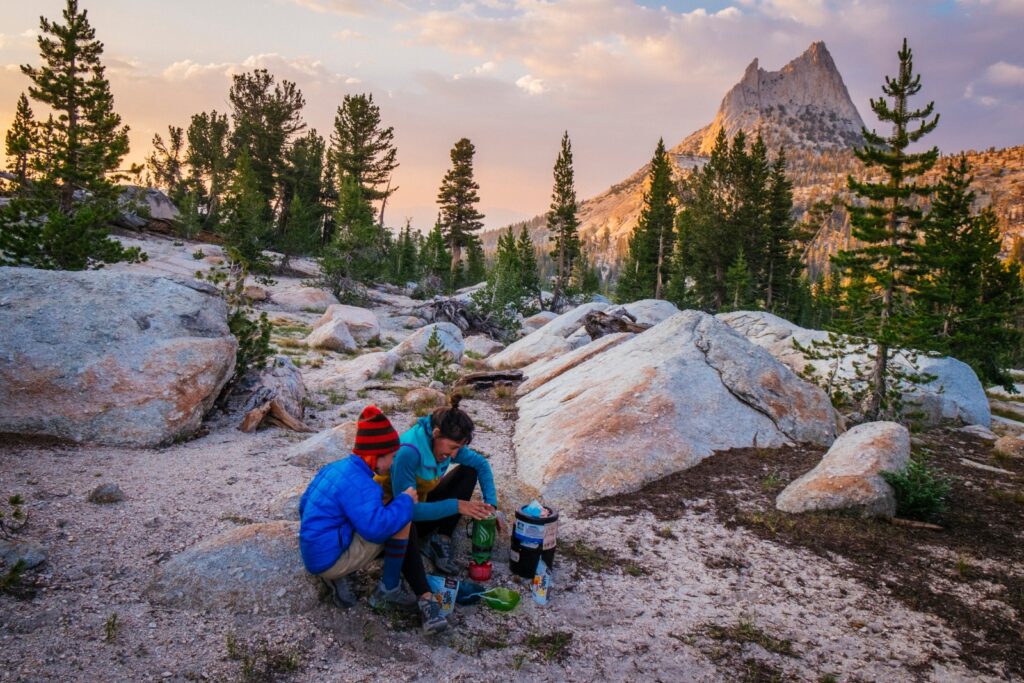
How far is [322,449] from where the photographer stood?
862cm

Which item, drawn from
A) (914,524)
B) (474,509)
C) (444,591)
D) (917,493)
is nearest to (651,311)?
(917,493)

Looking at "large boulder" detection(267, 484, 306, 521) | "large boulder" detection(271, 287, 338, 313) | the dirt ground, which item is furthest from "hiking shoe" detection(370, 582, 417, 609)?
"large boulder" detection(271, 287, 338, 313)

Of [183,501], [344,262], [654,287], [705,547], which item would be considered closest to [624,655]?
[705,547]

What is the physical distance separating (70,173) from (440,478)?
2117 centimetres

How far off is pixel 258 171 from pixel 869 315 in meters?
48.9

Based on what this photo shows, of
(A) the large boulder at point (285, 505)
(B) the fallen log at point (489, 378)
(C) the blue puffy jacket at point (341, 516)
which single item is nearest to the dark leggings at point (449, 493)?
(C) the blue puffy jacket at point (341, 516)

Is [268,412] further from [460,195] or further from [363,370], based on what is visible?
[460,195]

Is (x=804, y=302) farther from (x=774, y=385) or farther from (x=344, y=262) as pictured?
(x=774, y=385)

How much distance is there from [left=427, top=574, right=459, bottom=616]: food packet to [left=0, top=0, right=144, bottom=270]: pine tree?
1288 centimetres

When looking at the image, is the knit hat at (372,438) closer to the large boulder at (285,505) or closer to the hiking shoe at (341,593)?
the hiking shoe at (341,593)

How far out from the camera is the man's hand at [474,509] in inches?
200

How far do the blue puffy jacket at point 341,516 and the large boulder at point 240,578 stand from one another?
52 cm

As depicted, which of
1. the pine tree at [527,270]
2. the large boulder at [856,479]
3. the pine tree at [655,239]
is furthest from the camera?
the pine tree at [655,239]

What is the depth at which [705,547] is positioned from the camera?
6.73 metres
